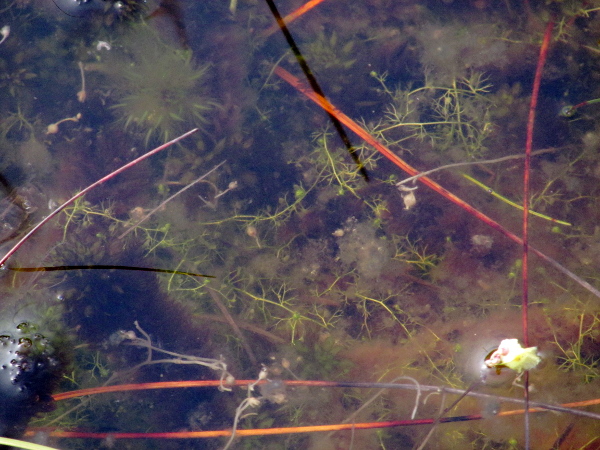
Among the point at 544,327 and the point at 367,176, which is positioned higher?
the point at 367,176

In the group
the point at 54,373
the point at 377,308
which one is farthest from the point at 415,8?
the point at 54,373

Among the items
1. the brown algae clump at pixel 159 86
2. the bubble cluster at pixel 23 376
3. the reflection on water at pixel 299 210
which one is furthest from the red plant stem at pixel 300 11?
the bubble cluster at pixel 23 376

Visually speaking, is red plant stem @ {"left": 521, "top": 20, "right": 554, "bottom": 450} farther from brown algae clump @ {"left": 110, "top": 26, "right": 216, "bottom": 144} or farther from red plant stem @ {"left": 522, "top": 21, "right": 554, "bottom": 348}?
brown algae clump @ {"left": 110, "top": 26, "right": 216, "bottom": 144}

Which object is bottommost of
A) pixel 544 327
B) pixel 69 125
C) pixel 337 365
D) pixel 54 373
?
pixel 544 327

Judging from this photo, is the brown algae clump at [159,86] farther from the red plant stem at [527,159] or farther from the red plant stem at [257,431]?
the red plant stem at [527,159]

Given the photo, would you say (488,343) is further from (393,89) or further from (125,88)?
(125,88)

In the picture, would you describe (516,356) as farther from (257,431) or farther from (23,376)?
(23,376)
